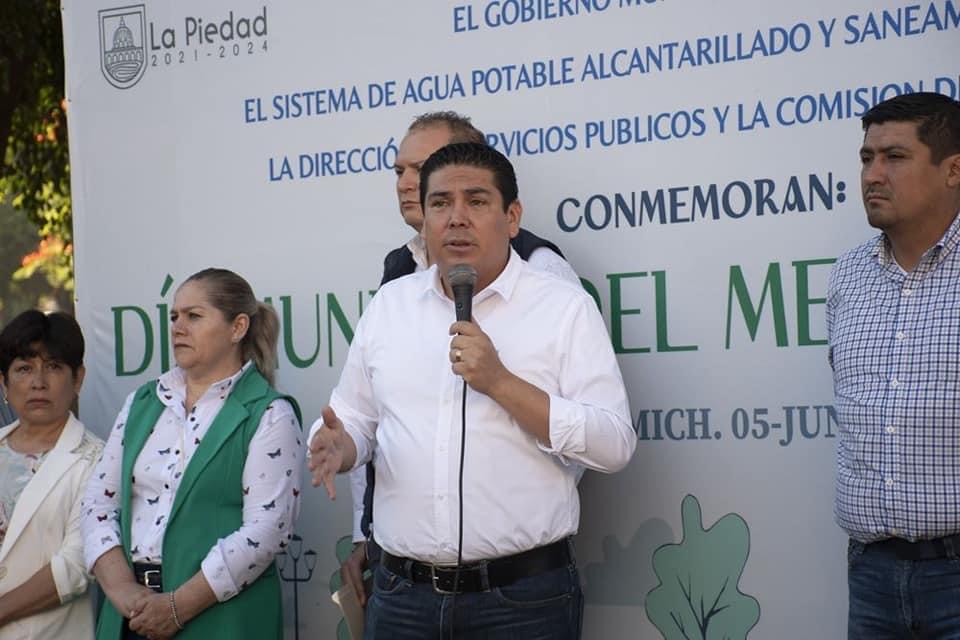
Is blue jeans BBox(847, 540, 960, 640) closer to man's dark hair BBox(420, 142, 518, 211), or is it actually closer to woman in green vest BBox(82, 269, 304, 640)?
man's dark hair BBox(420, 142, 518, 211)

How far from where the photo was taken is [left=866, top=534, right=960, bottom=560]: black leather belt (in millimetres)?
3102

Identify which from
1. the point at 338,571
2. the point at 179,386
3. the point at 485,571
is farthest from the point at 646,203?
the point at 338,571

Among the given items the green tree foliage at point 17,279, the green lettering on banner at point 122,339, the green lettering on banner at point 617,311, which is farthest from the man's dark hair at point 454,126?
the green tree foliage at point 17,279

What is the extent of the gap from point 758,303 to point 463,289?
4.06 feet

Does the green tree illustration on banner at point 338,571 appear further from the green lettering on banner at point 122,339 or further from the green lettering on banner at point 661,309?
the green lettering on banner at point 661,309

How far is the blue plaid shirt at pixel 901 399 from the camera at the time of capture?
3127mm

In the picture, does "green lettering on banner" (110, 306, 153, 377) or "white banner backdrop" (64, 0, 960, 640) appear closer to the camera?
"white banner backdrop" (64, 0, 960, 640)

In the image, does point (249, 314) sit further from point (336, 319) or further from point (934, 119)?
point (934, 119)

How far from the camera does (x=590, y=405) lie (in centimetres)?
331

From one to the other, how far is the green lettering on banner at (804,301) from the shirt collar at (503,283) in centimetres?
96

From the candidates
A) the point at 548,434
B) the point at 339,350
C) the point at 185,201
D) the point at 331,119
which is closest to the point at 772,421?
the point at 548,434

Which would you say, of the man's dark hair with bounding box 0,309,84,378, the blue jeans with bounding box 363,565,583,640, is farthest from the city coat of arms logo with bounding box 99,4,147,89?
the blue jeans with bounding box 363,565,583,640

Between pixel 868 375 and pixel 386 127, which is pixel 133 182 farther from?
pixel 868 375

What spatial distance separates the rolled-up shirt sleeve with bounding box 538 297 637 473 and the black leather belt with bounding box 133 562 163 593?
144 centimetres
